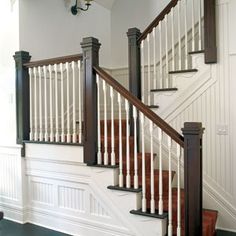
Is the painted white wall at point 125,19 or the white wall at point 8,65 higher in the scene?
the painted white wall at point 125,19

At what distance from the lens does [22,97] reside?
145 inches

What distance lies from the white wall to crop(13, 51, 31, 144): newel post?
5.2 inches

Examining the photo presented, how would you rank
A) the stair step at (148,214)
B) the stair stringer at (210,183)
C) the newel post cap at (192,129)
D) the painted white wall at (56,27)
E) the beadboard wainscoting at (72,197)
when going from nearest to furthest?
the newel post cap at (192,129) < the stair step at (148,214) < the beadboard wainscoting at (72,197) < the stair stringer at (210,183) < the painted white wall at (56,27)

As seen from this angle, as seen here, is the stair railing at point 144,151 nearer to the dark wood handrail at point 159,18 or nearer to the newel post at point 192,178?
the newel post at point 192,178

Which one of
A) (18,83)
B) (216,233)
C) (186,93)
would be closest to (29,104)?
(18,83)

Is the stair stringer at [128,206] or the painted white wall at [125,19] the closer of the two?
the stair stringer at [128,206]

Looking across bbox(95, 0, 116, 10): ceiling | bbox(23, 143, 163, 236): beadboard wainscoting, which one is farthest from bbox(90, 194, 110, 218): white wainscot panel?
bbox(95, 0, 116, 10): ceiling

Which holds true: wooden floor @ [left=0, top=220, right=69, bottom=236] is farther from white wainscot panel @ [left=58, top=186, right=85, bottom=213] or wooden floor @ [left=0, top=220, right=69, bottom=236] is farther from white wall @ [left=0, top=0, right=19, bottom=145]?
white wall @ [left=0, top=0, right=19, bottom=145]

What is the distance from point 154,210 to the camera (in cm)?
278

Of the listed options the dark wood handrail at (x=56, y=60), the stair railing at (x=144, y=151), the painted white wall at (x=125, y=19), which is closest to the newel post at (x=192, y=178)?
the stair railing at (x=144, y=151)

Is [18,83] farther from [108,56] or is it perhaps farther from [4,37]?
[108,56]

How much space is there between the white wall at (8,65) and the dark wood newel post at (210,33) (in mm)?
2382

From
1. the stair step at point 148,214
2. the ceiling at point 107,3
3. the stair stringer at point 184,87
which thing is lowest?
the stair step at point 148,214

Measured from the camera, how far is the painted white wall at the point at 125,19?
5.05 metres
